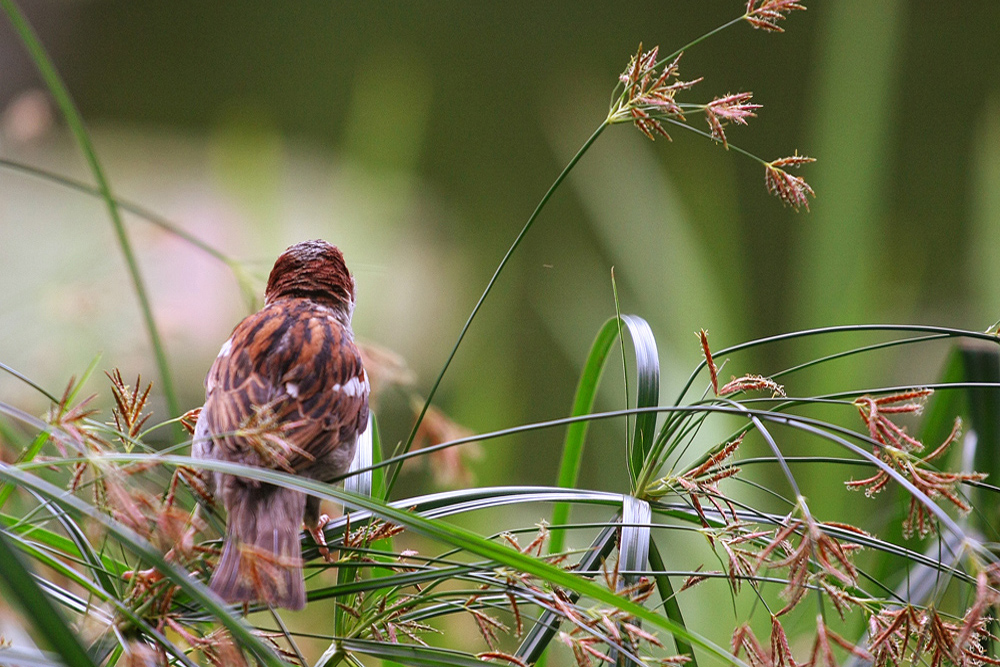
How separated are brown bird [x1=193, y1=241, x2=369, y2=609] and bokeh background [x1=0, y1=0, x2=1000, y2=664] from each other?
179cm

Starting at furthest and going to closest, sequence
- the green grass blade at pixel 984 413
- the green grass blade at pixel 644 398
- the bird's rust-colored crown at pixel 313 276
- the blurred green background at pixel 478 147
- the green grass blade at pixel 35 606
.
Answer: the blurred green background at pixel 478 147 → the bird's rust-colored crown at pixel 313 276 → the green grass blade at pixel 984 413 → the green grass blade at pixel 644 398 → the green grass blade at pixel 35 606

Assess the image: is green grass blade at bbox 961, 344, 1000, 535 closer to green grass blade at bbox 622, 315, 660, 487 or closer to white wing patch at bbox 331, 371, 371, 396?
green grass blade at bbox 622, 315, 660, 487

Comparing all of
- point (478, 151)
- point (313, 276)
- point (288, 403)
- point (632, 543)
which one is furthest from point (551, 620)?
point (478, 151)

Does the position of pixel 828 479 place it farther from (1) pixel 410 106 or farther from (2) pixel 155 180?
(2) pixel 155 180

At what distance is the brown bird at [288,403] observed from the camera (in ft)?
2.65

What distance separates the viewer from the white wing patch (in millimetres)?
1059

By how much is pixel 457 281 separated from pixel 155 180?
166cm

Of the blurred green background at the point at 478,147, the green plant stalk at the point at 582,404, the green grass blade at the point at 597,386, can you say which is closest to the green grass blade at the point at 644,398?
the green grass blade at the point at 597,386

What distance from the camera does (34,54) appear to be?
0.91 m

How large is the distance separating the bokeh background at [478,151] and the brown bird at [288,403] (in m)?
1.79

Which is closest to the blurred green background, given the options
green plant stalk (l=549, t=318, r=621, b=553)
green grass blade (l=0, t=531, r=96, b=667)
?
green plant stalk (l=549, t=318, r=621, b=553)

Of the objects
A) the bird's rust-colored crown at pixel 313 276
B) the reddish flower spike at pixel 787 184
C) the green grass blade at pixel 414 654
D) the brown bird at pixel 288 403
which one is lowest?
the green grass blade at pixel 414 654

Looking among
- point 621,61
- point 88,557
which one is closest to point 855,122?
point 88,557

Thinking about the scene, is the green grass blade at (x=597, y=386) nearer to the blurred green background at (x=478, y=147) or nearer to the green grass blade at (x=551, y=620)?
the green grass blade at (x=551, y=620)
